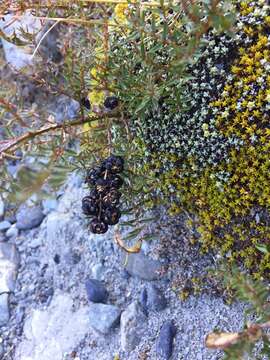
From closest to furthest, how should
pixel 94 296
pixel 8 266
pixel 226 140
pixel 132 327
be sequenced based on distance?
pixel 226 140
pixel 132 327
pixel 94 296
pixel 8 266

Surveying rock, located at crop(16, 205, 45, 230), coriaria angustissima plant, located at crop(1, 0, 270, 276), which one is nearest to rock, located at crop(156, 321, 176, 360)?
coriaria angustissima plant, located at crop(1, 0, 270, 276)

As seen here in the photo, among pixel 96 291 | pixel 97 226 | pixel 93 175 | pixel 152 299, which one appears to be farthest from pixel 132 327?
pixel 93 175

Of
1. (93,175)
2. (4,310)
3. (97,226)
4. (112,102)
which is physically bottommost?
(4,310)

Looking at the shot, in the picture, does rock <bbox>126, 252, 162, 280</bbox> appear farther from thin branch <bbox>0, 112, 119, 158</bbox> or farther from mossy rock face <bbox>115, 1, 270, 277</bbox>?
thin branch <bbox>0, 112, 119, 158</bbox>

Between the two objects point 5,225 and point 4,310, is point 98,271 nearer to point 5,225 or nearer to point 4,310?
point 4,310

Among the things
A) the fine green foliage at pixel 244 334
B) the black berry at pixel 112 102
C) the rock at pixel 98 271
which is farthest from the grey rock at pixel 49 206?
the fine green foliage at pixel 244 334

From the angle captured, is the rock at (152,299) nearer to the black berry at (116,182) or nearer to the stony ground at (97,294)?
the stony ground at (97,294)

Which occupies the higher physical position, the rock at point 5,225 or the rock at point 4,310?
the rock at point 5,225
